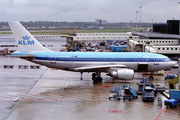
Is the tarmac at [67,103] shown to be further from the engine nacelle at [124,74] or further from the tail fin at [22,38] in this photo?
the tail fin at [22,38]

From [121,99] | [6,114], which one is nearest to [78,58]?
[121,99]

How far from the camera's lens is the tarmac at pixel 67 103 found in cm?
2619

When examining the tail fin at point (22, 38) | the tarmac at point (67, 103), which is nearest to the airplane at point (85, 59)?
the tail fin at point (22, 38)

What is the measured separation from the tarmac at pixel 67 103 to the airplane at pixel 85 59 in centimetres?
227

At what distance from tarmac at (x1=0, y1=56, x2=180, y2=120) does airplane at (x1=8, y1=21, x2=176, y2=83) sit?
227 centimetres

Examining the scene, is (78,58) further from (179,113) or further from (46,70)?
(179,113)

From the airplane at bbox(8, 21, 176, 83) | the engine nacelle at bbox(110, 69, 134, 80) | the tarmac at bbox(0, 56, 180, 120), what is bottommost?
the tarmac at bbox(0, 56, 180, 120)

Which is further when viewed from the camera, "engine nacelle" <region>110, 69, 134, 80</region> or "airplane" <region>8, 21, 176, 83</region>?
"airplane" <region>8, 21, 176, 83</region>

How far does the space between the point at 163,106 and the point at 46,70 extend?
28114 millimetres

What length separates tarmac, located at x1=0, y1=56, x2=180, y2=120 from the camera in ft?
85.9

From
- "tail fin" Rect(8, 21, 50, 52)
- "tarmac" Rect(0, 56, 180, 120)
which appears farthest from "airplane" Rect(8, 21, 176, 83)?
"tarmac" Rect(0, 56, 180, 120)

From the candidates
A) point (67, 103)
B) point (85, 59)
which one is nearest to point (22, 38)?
point (85, 59)

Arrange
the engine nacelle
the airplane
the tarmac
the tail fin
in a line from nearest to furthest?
the tarmac
the engine nacelle
the airplane
the tail fin

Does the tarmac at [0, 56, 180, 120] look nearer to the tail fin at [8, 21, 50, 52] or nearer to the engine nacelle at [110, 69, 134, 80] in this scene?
the engine nacelle at [110, 69, 134, 80]
